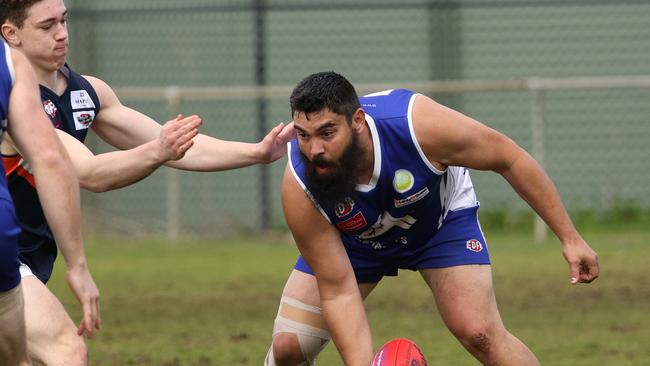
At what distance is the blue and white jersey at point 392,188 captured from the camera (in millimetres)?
5414

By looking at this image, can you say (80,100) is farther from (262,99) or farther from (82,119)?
(262,99)

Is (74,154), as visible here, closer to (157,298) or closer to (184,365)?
(184,365)

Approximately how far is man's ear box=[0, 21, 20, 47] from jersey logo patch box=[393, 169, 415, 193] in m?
1.69

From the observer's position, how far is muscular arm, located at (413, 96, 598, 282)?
17.6ft

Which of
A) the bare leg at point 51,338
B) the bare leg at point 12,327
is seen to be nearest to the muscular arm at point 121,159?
the bare leg at point 51,338

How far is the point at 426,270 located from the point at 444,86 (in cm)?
921

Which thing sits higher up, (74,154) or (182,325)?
(74,154)

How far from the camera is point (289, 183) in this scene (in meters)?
5.43

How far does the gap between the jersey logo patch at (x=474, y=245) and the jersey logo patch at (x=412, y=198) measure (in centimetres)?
41

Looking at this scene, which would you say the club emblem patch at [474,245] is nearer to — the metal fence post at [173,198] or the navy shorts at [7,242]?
the navy shorts at [7,242]

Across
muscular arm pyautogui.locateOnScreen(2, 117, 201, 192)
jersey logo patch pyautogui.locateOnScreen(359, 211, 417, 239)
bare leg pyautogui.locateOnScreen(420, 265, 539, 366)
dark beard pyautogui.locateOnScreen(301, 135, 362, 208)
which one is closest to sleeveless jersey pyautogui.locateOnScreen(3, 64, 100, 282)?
muscular arm pyautogui.locateOnScreen(2, 117, 201, 192)

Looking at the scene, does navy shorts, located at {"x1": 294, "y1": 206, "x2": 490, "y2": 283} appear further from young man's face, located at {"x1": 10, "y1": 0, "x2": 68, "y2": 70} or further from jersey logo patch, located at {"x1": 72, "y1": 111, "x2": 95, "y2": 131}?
young man's face, located at {"x1": 10, "y1": 0, "x2": 68, "y2": 70}

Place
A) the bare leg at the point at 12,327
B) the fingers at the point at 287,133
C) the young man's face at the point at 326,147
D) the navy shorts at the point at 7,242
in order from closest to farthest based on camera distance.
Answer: the navy shorts at the point at 7,242 < the bare leg at the point at 12,327 < the young man's face at the point at 326,147 < the fingers at the point at 287,133

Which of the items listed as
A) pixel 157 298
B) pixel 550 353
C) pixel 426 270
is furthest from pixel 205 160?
pixel 157 298
